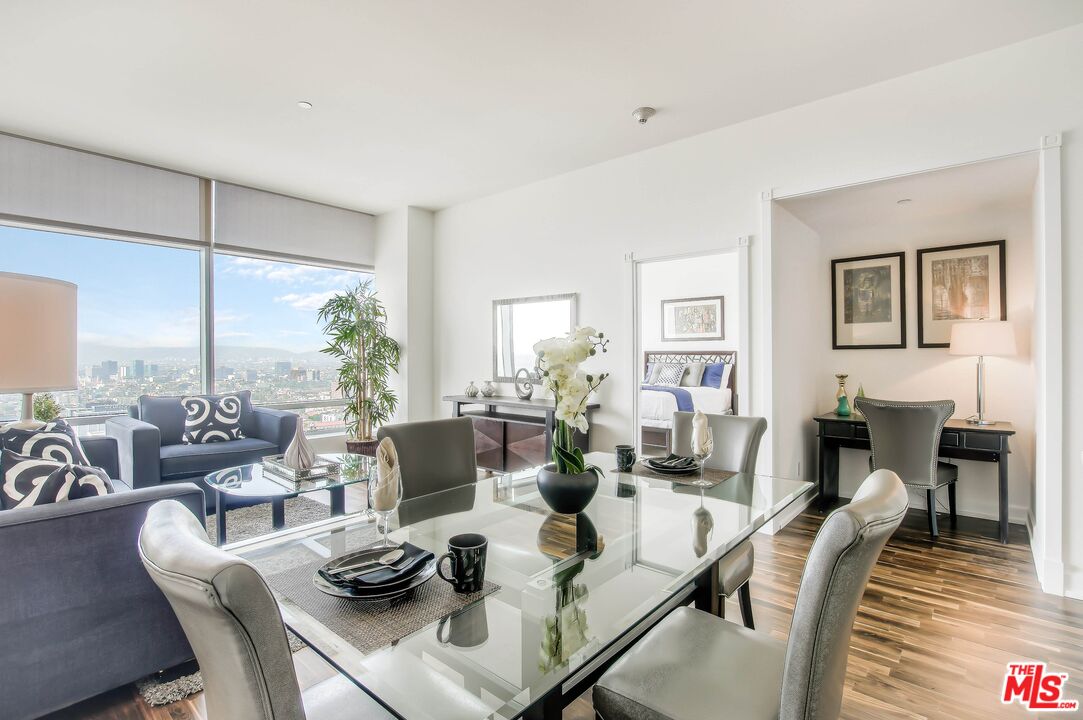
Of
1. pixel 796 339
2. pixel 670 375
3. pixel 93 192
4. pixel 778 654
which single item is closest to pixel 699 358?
pixel 670 375

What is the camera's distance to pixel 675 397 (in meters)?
5.45

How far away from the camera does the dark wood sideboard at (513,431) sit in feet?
14.0

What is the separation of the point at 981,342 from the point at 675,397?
8.39 ft

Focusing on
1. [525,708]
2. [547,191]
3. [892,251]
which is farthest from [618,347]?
[525,708]

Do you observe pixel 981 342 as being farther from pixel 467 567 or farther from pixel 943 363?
pixel 467 567

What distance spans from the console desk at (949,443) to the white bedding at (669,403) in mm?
924

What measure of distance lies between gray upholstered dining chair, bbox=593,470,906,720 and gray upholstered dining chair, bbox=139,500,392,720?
2.54ft

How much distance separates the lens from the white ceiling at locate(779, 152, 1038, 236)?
2.96 metres

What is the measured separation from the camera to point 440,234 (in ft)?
18.8

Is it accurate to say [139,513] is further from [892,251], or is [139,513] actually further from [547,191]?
[892,251]

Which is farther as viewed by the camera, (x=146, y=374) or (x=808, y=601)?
(x=146, y=374)

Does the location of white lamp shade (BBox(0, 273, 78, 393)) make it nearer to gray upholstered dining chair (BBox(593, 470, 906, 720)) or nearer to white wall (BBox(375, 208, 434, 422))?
gray upholstered dining chair (BBox(593, 470, 906, 720))

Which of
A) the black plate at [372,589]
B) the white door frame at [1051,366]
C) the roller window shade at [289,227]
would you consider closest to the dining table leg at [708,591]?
the black plate at [372,589]

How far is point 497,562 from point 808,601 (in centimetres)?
76
